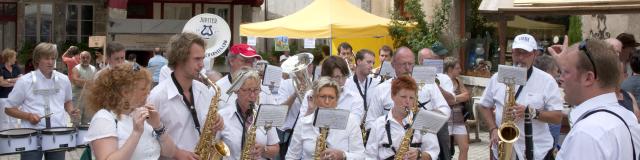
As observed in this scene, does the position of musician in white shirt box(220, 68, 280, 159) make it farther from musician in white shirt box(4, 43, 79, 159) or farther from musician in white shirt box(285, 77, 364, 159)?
musician in white shirt box(4, 43, 79, 159)

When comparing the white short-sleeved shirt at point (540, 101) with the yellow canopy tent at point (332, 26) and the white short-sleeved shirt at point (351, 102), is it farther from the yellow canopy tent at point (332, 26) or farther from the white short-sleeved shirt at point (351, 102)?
the yellow canopy tent at point (332, 26)

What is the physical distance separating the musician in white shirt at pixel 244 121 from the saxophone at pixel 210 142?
326 mm

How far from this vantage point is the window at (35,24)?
28703 millimetres

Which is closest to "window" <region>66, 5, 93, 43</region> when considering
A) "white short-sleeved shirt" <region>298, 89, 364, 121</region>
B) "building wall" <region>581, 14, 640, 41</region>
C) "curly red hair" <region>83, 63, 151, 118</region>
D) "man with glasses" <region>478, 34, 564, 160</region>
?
"building wall" <region>581, 14, 640, 41</region>

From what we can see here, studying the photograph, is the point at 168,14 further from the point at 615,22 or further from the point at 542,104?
the point at 542,104

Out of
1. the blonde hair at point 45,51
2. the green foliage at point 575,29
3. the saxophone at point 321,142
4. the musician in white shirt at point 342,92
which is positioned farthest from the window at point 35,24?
the saxophone at point 321,142

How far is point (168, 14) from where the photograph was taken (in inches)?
1171

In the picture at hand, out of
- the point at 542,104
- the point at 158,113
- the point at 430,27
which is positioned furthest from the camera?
the point at 430,27

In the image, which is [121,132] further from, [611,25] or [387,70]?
[611,25]

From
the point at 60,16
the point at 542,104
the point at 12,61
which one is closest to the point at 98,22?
the point at 60,16

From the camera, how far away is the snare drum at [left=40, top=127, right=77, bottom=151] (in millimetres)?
8688

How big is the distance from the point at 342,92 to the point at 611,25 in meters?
7.25

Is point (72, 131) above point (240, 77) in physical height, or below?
below

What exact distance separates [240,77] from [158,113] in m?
0.74
